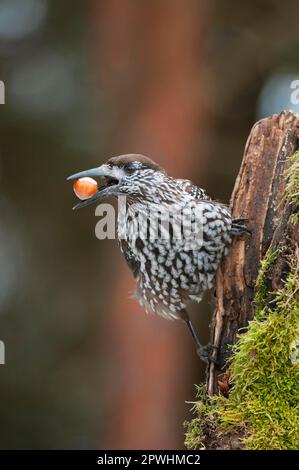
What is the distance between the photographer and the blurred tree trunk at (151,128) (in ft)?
28.2

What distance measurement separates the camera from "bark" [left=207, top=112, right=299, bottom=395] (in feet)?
13.3

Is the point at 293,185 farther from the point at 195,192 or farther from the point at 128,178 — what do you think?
the point at 128,178

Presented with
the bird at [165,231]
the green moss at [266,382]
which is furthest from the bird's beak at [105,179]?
the green moss at [266,382]

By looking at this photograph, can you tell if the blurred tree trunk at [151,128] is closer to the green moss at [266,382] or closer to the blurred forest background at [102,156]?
the blurred forest background at [102,156]

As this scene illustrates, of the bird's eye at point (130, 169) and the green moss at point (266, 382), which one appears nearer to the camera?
the green moss at point (266, 382)

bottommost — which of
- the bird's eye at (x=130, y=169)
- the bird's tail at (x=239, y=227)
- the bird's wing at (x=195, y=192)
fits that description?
the bird's tail at (x=239, y=227)

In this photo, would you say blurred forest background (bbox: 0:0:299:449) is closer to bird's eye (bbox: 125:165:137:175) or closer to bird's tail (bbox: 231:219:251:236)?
bird's eye (bbox: 125:165:137:175)

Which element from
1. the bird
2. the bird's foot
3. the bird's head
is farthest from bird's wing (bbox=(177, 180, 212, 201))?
the bird's foot

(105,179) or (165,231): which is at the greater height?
(105,179)

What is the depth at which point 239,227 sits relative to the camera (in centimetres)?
427

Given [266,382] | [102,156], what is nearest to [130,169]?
[266,382]

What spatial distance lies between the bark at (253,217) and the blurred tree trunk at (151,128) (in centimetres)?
428

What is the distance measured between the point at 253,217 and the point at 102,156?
507cm

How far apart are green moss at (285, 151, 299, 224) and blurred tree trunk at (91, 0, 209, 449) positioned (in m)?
4.52
